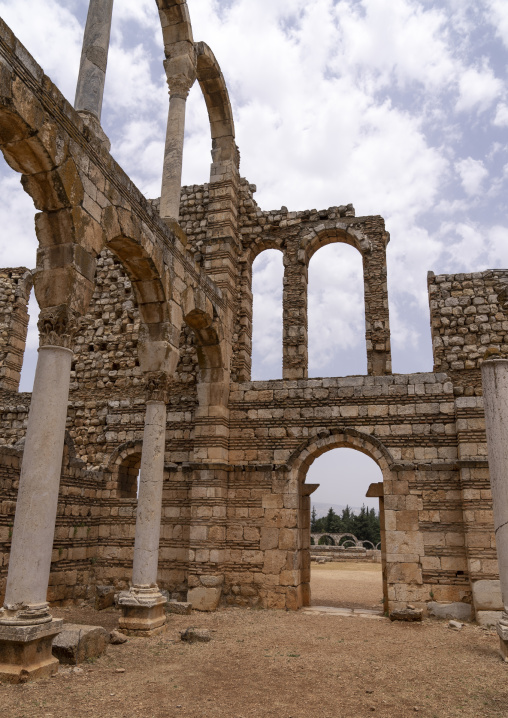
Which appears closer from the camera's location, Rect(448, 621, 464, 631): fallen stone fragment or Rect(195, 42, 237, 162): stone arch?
Rect(448, 621, 464, 631): fallen stone fragment

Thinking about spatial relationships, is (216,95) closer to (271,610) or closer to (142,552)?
(142,552)

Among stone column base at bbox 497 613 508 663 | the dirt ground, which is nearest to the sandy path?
the dirt ground

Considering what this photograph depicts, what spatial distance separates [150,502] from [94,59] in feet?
23.5

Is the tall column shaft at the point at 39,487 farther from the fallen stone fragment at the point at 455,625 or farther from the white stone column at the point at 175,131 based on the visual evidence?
the fallen stone fragment at the point at 455,625

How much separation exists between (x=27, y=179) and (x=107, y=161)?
157 cm

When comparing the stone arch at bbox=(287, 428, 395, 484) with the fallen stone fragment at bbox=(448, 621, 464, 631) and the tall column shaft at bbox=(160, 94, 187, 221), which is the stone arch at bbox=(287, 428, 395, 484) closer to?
the fallen stone fragment at bbox=(448, 621, 464, 631)

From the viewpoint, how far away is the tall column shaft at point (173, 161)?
418 inches

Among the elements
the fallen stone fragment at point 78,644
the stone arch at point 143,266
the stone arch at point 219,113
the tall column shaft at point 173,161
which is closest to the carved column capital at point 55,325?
the stone arch at point 143,266

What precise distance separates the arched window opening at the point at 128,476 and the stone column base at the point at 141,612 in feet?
14.0

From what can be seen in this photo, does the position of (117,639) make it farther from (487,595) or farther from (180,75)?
(180,75)

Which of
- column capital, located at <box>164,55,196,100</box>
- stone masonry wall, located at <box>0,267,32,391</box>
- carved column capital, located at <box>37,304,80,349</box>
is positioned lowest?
carved column capital, located at <box>37,304,80,349</box>

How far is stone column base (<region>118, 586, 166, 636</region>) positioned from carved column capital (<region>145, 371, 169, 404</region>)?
123 inches

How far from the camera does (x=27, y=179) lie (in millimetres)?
6598

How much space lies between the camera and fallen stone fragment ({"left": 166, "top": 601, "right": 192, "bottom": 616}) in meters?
10.4
